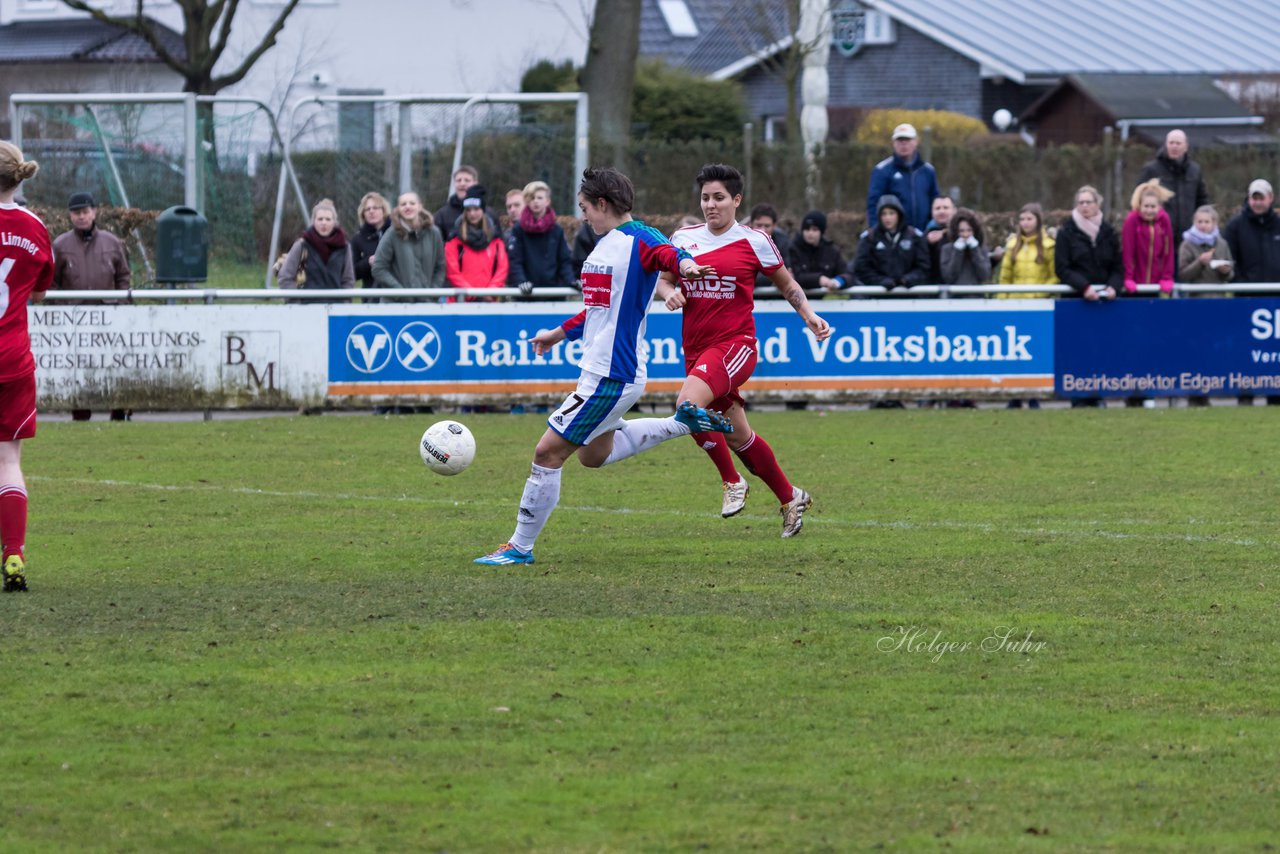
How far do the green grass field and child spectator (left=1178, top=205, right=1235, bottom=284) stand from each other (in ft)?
21.9

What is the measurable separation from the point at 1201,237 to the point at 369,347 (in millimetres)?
8053

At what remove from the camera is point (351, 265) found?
18219mm

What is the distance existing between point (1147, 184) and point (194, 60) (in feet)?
96.5

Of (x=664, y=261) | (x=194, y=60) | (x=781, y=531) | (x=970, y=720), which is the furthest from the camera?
(x=194, y=60)

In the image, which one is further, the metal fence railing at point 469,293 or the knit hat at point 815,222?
the knit hat at point 815,222

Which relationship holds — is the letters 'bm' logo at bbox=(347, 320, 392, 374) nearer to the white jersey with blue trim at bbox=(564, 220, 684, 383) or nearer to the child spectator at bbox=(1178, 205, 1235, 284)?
the child spectator at bbox=(1178, 205, 1235, 284)

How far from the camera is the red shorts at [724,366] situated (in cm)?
1020

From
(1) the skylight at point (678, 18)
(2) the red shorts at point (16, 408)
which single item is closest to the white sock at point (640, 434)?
(2) the red shorts at point (16, 408)

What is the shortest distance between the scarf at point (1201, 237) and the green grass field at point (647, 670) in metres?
6.77

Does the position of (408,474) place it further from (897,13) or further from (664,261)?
(897,13)

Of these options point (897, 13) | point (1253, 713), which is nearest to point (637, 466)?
point (1253, 713)

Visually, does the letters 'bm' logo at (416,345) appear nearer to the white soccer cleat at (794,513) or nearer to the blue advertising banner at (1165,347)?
A: the blue advertising banner at (1165,347)

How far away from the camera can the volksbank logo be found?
17625 mm

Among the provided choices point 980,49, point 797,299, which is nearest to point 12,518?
point 797,299
